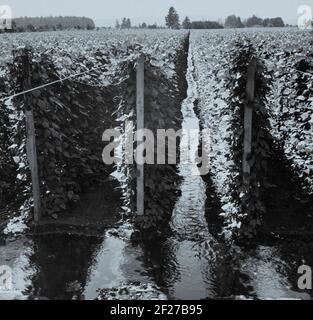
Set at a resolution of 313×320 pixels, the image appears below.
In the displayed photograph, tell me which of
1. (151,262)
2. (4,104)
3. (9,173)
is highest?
(4,104)

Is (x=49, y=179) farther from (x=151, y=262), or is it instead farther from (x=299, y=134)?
(x=299, y=134)

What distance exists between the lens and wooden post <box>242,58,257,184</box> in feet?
23.9

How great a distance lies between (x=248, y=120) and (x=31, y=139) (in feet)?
12.5

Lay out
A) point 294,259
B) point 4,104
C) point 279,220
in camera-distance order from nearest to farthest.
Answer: point 294,259
point 279,220
point 4,104

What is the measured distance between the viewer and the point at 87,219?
8766 mm

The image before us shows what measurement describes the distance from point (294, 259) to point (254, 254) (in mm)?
614

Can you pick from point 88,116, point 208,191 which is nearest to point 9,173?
point 88,116

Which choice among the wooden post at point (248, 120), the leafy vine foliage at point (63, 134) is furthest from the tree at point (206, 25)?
the wooden post at point (248, 120)

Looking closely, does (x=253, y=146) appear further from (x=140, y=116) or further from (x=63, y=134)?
(x=63, y=134)

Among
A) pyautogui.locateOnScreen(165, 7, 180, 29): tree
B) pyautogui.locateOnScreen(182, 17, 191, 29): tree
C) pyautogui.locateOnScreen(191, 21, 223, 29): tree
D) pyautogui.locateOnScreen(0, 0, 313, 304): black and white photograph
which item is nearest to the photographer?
pyautogui.locateOnScreen(0, 0, 313, 304): black and white photograph

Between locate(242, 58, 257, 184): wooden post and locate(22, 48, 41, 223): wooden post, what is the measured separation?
12.1 feet

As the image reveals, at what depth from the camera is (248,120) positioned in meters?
7.50

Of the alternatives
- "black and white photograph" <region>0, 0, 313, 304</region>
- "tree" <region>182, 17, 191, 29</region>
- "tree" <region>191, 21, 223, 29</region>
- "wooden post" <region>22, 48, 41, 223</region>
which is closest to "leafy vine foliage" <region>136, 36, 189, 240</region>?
"black and white photograph" <region>0, 0, 313, 304</region>

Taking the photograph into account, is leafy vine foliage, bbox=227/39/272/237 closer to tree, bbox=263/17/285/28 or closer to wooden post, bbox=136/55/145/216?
wooden post, bbox=136/55/145/216
